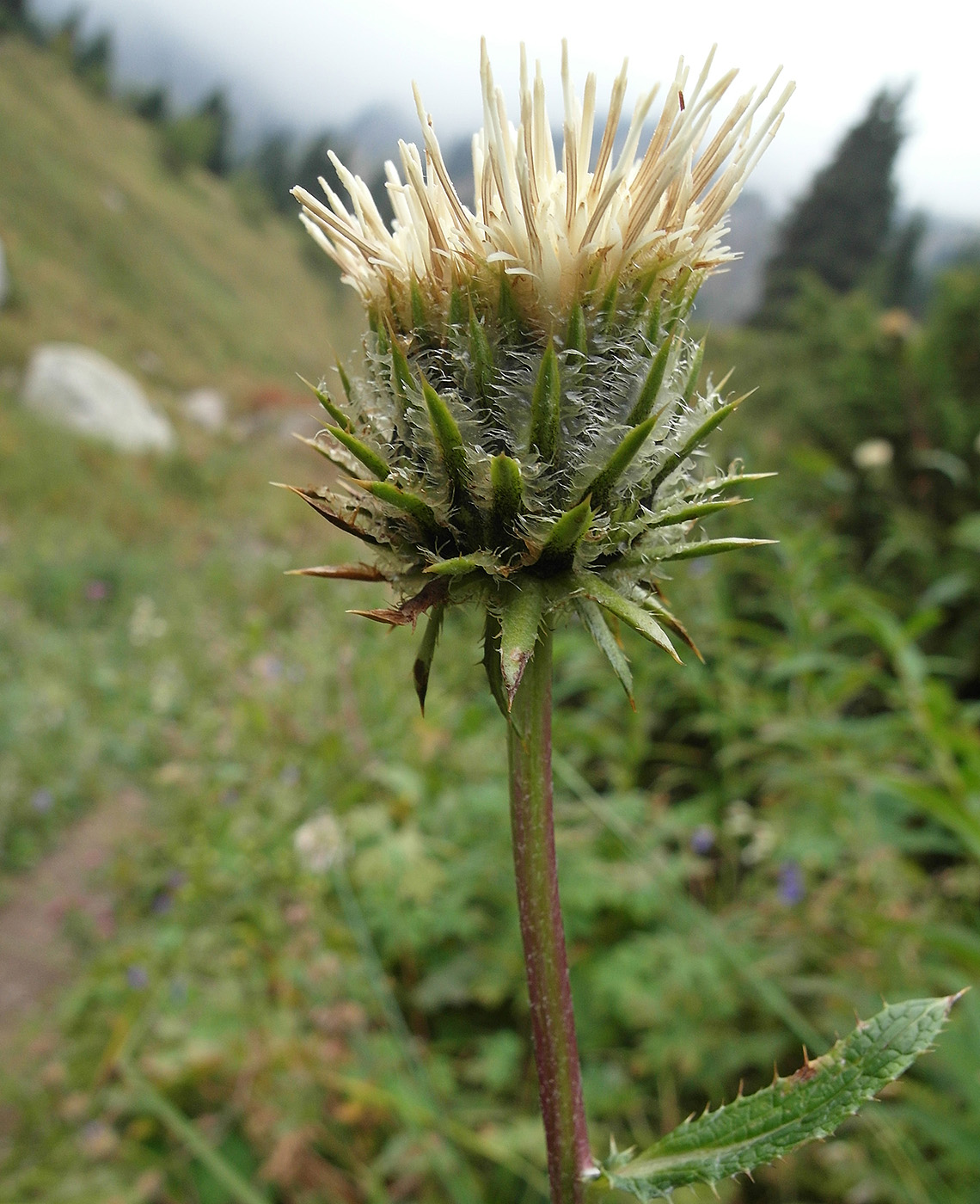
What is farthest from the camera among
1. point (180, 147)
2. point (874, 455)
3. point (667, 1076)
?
point (180, 147)

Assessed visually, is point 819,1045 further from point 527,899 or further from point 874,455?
point 874,455

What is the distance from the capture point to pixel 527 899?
897 mm

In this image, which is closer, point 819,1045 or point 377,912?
point 819,1045

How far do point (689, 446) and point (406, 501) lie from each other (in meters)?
0.40

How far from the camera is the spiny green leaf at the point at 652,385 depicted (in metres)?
1.01

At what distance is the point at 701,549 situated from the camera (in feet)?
3.30

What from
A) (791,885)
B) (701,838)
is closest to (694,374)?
(791,885)

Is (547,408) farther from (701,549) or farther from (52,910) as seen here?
(52,910)

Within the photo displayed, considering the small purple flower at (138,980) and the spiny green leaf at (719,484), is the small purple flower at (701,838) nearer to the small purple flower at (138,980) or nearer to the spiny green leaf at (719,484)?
the small purple flower at (138,980)

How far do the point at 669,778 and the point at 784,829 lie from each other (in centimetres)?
114

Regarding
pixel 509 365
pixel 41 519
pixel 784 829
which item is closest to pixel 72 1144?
pixel 784 829

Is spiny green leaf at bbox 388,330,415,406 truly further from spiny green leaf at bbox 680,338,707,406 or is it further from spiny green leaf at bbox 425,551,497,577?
spiny green leaf at bbox 680,338,707,406

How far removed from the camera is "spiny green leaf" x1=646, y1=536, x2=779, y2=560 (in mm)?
976

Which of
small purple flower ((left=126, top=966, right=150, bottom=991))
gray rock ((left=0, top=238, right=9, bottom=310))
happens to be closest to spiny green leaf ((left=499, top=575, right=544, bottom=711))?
small purple flower ((left=126, top=966, right=150, bottom=991))
